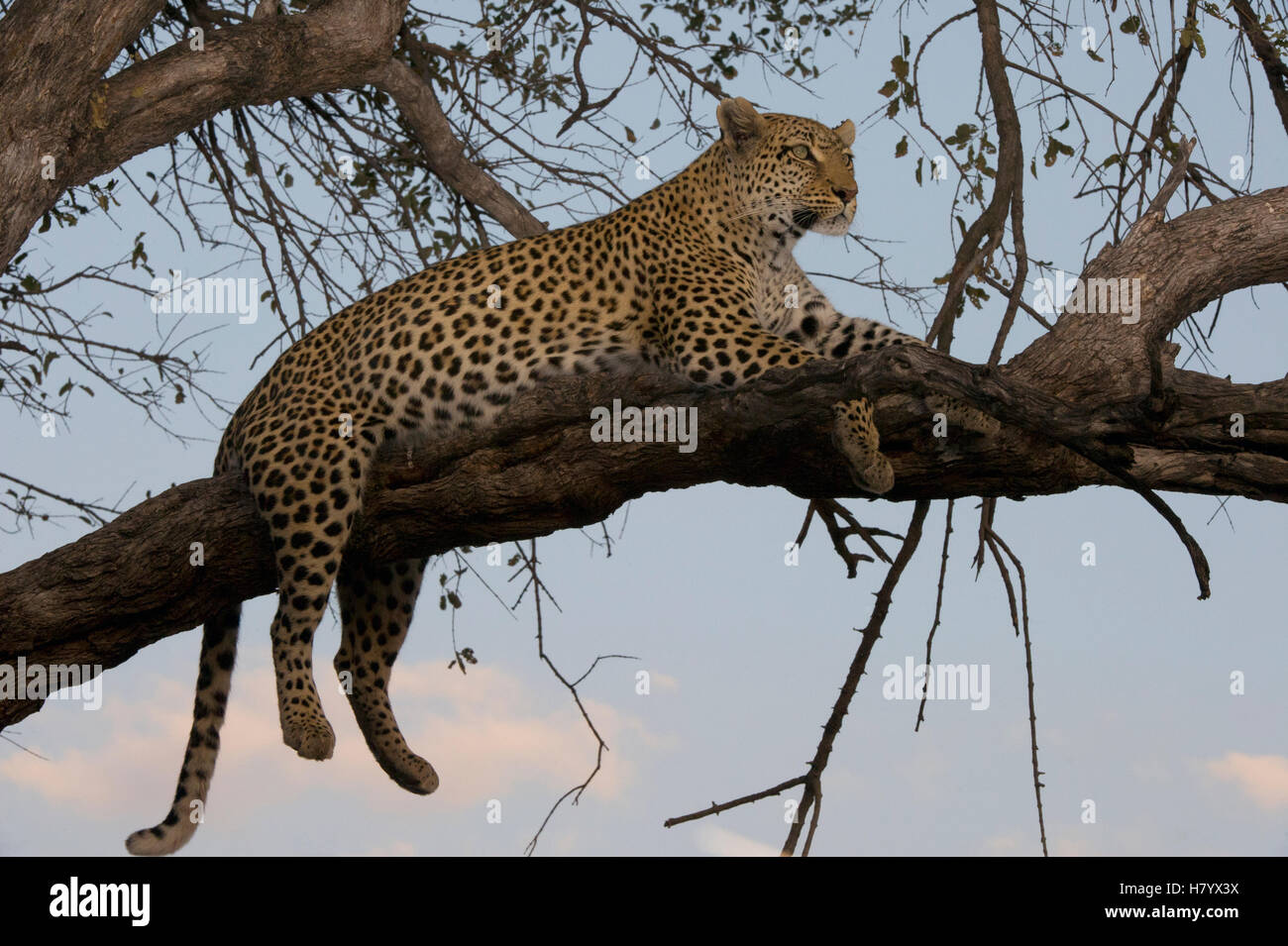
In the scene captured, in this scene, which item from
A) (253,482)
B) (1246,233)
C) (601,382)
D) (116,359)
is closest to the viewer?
(601,382)

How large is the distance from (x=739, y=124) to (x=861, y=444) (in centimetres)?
249

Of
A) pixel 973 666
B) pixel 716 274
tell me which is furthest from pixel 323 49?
pixel 973 666

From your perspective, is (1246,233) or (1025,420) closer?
(1025,420)

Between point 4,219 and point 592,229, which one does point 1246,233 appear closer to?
point 592,229

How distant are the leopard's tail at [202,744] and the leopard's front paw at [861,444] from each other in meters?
3.12

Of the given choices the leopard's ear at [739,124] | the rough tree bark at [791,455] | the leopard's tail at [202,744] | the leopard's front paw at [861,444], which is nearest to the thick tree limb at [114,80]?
the rough tree bark at [791,455]

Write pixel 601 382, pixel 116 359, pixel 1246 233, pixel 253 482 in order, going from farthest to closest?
pixel 116 359 < pixel 1246 233 < pixel 253 482 < pixel 601 382

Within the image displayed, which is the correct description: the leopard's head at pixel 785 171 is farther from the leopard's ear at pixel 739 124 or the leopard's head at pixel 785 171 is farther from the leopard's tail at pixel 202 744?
the leopard's tail at pixel 202 744

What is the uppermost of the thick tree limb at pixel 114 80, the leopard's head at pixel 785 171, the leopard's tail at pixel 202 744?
the thick tree limb at pixel 114 80

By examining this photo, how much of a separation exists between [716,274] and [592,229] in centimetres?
71

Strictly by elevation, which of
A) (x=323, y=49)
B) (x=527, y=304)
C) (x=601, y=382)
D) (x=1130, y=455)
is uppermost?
(x=323, y=49)

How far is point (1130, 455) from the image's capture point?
187 inches

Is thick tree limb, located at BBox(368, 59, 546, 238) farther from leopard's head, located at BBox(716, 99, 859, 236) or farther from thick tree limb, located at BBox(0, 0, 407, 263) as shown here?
leopard's head, located at BBox(716, 99, 859, 236)

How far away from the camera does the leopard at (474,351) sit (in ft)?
20.3
